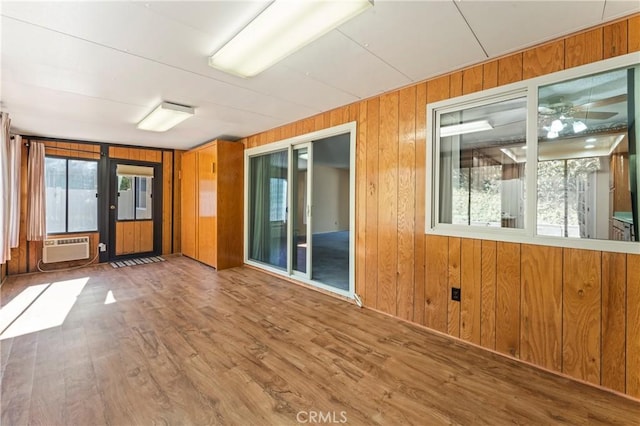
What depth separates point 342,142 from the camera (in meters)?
5.92

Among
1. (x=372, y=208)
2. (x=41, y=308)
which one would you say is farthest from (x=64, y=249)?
(x=372, y=208)

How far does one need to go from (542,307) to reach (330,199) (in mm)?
8104

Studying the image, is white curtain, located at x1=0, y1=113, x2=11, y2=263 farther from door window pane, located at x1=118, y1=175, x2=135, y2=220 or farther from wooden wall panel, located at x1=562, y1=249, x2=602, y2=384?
wooden wall panel, located at x1=562, y1=249, x2=602, y2=384

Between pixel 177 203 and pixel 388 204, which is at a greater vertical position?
pixel 177 203

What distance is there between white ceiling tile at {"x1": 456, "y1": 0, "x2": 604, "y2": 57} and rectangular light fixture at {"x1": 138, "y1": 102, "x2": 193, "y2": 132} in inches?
121

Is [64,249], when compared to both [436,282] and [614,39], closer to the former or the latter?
[436,282]

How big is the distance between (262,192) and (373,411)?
3.92 m

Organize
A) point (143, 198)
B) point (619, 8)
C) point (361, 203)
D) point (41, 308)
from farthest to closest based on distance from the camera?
point (143, 198) < point (361, 203) < point (41, 308) < point (619, 8)

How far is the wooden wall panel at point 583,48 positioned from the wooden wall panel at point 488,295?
1.45m

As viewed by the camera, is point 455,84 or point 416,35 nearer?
point 416,35

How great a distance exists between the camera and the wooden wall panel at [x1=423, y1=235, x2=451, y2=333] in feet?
8.52

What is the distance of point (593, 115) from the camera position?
77.3 inches

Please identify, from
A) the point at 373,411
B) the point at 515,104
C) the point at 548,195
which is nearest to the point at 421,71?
the point at 515,104

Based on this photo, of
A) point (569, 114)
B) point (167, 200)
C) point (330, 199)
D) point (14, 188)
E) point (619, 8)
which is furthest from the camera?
point (330, 199)
